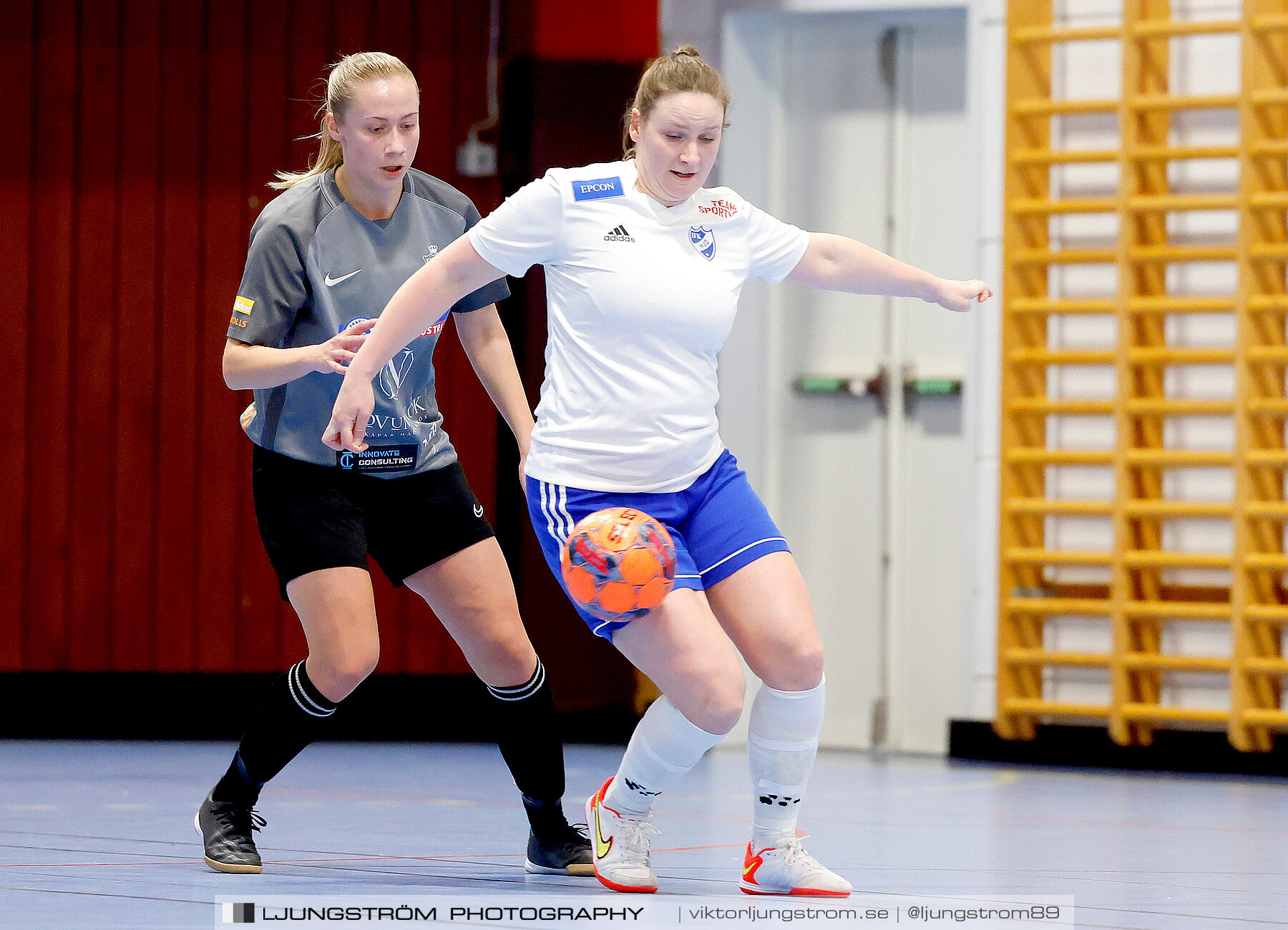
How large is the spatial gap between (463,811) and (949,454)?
290 cm

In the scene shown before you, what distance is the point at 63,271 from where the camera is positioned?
6641mm

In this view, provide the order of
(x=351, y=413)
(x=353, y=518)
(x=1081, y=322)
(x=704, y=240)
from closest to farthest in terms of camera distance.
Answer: (x=351, y=413) → (x=704, y=240) → (x=353, y=518) → (x=1081, y=322)

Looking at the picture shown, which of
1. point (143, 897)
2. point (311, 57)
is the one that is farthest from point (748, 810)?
point (311, 57)

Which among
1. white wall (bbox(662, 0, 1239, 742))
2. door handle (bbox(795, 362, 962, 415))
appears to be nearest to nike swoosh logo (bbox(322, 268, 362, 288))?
white wall (bbox(662, 0, 1239, 742))

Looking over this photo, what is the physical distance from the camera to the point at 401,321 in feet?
10.0

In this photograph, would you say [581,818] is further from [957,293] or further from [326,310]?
[957,293]

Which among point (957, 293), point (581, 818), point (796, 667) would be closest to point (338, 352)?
point (796, 667)

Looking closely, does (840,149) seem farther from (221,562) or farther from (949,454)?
(221,562)

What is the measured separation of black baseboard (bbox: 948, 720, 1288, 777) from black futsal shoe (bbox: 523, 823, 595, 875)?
320 centimetres

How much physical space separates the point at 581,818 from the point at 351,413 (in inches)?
69.8

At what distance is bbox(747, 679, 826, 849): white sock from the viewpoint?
121 inches

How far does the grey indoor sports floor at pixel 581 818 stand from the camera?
3133mm

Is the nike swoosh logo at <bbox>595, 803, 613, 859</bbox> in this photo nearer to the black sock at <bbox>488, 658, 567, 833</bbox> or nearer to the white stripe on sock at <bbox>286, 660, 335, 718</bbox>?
the black sock at <bbox>488, 658, 567, 833</bbox>

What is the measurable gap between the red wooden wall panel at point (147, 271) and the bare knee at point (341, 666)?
3410mm
